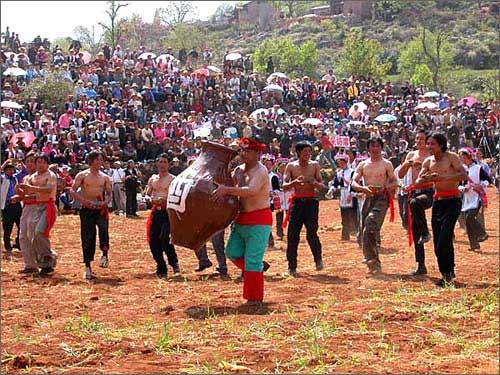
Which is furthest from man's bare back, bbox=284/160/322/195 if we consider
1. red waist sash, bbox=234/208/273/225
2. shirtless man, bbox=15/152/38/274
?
shirtless man, bbox=15/152/38/274

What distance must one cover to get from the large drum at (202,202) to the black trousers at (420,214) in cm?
305

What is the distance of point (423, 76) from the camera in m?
54.6

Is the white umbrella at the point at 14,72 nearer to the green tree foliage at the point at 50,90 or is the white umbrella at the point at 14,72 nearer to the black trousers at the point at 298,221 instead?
the green tree foliage at the point at 50,90

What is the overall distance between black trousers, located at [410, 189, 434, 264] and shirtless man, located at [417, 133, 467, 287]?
1.97 feet

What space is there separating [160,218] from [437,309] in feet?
14.9

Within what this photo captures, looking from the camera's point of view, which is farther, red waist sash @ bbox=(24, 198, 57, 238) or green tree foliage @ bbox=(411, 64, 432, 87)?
green tree foliage @ bbox=(411, 64, 432, 87)

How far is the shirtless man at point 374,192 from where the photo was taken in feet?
35.5

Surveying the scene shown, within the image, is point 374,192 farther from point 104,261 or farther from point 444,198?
point 104,261

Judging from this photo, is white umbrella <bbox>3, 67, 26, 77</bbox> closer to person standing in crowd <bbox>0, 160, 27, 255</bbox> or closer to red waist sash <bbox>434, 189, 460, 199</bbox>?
person standing in crowd <bbox>0, 160, 27, 255</bbox>

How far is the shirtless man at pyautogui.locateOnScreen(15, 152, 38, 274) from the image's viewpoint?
1130 cm

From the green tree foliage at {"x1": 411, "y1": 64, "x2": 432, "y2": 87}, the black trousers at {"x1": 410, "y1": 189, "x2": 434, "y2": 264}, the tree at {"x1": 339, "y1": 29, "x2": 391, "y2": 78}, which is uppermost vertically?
the tree at {"x1": 339, "y1": 29, "x2": 391, "y2": 78}

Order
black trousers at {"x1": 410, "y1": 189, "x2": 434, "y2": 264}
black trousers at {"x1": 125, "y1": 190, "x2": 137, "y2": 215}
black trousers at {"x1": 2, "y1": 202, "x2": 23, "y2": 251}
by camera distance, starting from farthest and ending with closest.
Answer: black trousers at {"x1": 125, "y1": 190, "x2": 137, "y2": 215}
black trousers at {"x1": 2, "y1": 202, "x2": 23, "y2": 251}
black trousers at {"x1": 410, "y1": 189, "x2": 434, "y2": 264}

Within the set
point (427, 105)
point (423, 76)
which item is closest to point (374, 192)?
point (427, 105)

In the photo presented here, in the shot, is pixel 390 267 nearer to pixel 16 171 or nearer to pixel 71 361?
pixel 71 361
